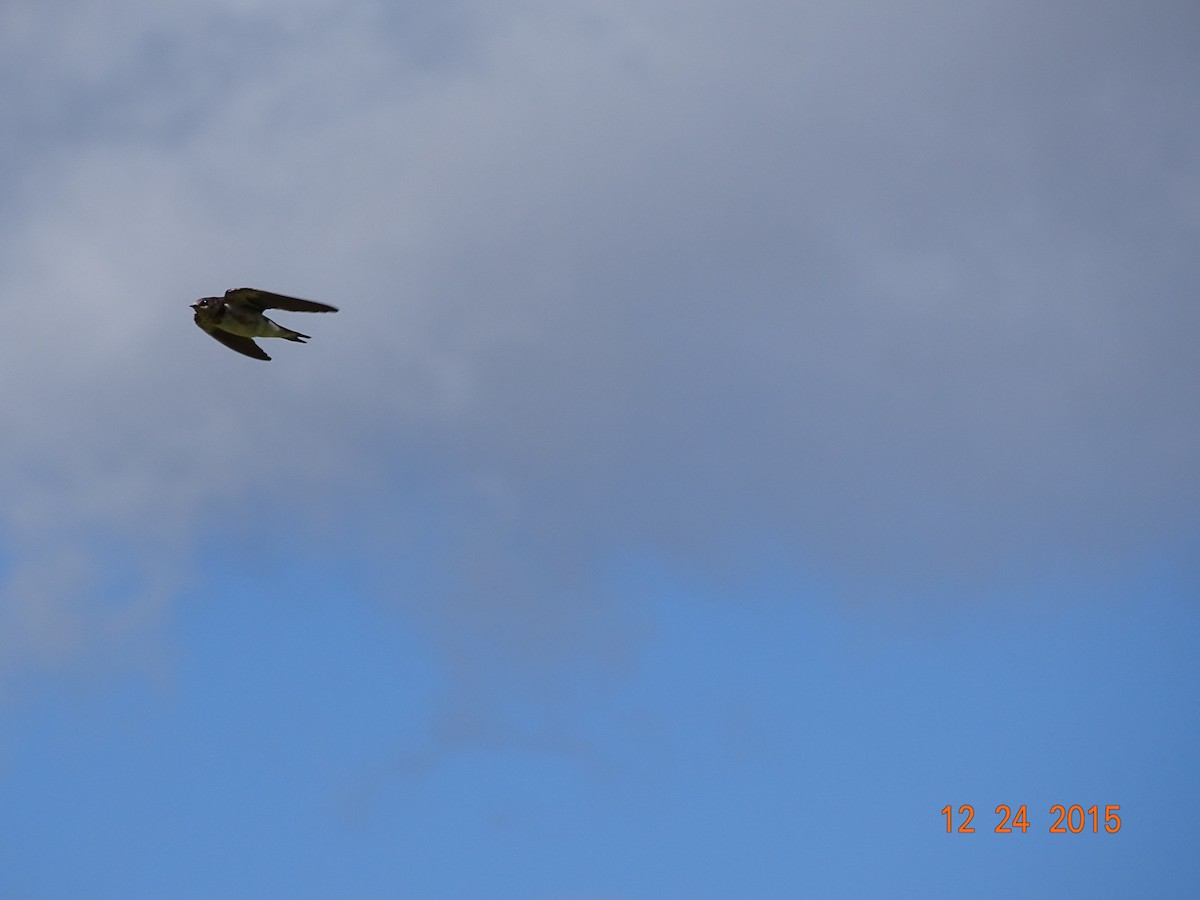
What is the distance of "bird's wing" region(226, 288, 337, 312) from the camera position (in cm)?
5719

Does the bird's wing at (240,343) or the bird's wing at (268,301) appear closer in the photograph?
the bird's wing at (268,301)

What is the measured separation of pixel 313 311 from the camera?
5678 cm

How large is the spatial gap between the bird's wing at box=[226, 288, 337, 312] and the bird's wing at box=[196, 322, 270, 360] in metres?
2.53

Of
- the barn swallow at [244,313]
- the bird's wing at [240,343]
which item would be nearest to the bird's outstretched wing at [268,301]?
the barn swallow at [244,313]

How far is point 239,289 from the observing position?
5856 cm

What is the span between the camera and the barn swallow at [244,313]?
58.3 metres

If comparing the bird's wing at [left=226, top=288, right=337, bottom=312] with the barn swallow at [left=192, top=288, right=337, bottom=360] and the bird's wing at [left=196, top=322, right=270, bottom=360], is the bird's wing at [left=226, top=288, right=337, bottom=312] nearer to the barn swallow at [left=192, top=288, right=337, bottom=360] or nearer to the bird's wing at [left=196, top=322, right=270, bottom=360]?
the barn swallow at [left=192, top=288, right=337, bottom=360]

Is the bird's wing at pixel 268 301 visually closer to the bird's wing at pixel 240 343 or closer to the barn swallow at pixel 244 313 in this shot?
the barn swallow at pixel 244 313

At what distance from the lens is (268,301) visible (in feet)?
193

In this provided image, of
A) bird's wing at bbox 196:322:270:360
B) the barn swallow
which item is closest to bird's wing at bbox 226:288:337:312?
the barn swallow

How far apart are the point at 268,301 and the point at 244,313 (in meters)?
1.34

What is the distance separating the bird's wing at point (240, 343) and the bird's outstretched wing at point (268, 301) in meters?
Answer: 2.53

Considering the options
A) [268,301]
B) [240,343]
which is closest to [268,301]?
[268,301]

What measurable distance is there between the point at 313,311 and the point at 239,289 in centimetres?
356
